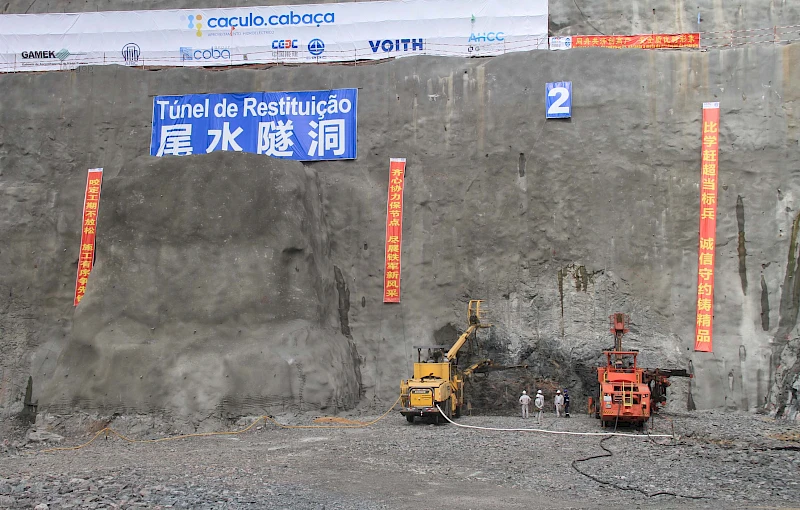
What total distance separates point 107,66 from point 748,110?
68.9 ft

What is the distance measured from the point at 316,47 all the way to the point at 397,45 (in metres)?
→ 2.86

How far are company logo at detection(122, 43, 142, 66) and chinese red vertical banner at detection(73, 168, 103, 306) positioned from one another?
480 centimetres

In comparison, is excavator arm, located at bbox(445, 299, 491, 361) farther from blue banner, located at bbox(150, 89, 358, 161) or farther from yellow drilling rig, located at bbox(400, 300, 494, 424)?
blue banner, located at bbox(150, 89, 358, 161)

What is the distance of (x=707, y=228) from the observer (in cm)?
2430

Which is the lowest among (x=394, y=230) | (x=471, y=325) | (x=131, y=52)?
(x=471, y=325)

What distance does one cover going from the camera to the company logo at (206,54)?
29109mm

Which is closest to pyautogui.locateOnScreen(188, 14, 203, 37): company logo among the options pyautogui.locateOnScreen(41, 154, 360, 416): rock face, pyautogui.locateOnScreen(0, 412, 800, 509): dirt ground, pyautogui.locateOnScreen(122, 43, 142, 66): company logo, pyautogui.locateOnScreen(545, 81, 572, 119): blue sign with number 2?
pyautogui.locateOnScreen(122, 43, 142, 66): company logo

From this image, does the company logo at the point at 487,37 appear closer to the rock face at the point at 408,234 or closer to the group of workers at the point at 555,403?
the rock face at the point at 408,234

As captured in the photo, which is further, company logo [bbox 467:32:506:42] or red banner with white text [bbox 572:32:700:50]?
company logo [bbox 467:32:506:42]

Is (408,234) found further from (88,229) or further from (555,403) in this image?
(88,229)

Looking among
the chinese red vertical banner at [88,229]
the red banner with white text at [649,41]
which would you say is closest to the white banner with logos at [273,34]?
the red banner with white text at [649,41]

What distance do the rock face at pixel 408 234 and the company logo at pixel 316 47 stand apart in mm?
1605

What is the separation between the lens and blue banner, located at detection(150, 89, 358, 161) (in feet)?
87.6

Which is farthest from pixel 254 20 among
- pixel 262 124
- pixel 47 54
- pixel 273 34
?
pixel 47 54
